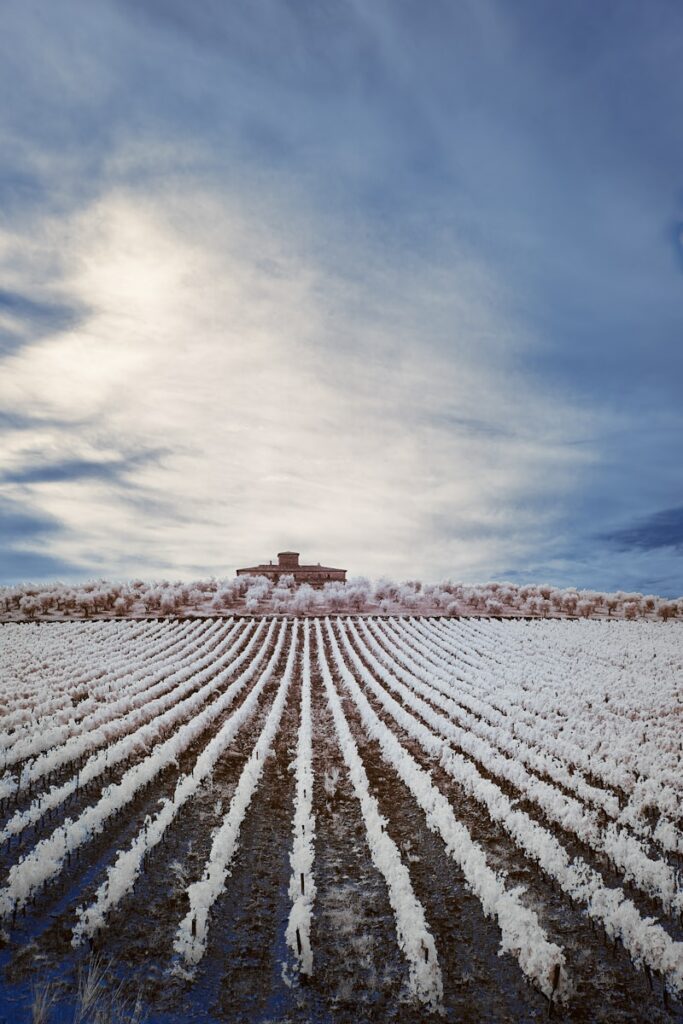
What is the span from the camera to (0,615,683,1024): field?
6160mm

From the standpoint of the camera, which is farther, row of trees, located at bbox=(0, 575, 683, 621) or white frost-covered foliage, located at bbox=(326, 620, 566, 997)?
row of trees, located at bbox=(0, 575, 683, 621)

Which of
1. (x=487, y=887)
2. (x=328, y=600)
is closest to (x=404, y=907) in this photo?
(x=487, y=887)

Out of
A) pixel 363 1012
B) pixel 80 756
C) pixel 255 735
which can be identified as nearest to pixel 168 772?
pixel 80 756

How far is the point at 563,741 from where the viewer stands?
52.4 ft

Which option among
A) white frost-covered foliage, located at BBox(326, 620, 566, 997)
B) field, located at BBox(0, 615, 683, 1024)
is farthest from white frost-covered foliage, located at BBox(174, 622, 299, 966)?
white frost-covered foliage, located at BBox(326, 620, 566, 997)

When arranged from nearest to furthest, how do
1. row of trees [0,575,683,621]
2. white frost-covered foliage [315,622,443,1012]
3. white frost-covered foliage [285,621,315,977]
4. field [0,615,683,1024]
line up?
1. white frost-covered foliage [315,622,443,1012]
2. field [0,615,683,1024]
3. white frost-covered foliage [285,621,315,977]
4. row of trees [0,575,683,621]

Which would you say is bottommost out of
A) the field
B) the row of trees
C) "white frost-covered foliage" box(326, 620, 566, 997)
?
the field

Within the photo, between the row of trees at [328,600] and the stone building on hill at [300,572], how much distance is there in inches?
542

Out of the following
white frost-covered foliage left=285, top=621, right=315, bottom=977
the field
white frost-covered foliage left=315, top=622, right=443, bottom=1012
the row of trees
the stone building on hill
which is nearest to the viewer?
white frost-covered foliage left=315, top=622, right=443, bottom=1012

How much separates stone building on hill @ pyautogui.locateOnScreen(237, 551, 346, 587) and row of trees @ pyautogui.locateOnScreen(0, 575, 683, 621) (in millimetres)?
13766

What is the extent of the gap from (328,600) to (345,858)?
66.1 metres

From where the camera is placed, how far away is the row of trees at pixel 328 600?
66.8 metres

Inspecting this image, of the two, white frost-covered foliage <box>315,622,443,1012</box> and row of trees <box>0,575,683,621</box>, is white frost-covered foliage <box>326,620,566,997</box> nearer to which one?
white frost-covered foliage <box>315,622,443,1012</box>

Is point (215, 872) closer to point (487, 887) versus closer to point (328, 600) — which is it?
point (487, 887)
